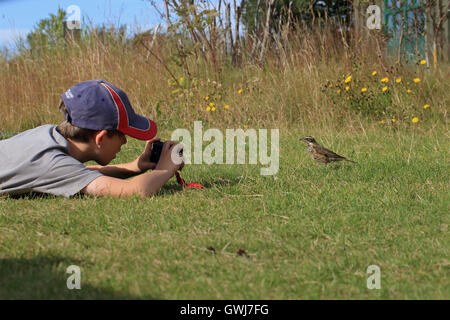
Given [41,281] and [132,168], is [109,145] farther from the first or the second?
[41,281]

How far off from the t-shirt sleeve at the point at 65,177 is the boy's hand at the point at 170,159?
496 mm

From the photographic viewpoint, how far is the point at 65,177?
13.1 ft

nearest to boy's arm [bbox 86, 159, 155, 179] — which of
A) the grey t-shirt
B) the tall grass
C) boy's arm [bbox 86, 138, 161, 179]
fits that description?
boy's arm [bbox 86, 138, 161, 179]

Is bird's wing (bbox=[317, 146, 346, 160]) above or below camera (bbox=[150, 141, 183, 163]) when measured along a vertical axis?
below

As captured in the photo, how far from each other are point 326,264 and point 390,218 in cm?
96

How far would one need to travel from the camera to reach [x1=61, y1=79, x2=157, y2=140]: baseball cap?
13.0ft

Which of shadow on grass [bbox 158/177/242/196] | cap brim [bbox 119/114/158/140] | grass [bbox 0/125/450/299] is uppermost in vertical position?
cap brim [bbox 119/114/158/140]

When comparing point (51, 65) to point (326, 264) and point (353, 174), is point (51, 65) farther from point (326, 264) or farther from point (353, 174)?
point (326, 264)

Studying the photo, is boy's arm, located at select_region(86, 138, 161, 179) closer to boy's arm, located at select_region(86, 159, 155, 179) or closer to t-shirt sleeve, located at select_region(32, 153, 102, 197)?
boy's arm, located at select_region(86, 159, 155, 179)

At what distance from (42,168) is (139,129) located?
72cm

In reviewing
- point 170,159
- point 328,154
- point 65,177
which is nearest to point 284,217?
point 170,159

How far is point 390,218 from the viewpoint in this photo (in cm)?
364

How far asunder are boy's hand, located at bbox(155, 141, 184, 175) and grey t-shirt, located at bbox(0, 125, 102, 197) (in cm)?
51
